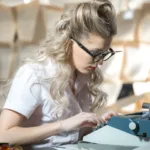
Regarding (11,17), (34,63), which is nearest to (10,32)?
(11,17)

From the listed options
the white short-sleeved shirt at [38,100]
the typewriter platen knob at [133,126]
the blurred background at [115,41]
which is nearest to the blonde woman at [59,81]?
the white short-sleeved shirt at [38,100]

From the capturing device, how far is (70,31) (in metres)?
1.09

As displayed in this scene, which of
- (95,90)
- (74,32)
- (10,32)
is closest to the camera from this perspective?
(74,32)

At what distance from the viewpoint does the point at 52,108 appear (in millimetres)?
1119

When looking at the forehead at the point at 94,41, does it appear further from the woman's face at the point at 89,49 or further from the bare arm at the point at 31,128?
the bare arm at the point at 31,128

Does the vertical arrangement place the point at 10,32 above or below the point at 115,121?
above

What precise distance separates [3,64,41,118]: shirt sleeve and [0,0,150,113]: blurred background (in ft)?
1.63

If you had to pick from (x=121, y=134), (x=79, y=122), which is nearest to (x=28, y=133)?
(x=79, y=122)

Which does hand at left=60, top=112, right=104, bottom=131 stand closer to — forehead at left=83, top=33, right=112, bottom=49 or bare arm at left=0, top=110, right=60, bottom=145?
bare arm at left=0, top=110, right=60, bottom=145

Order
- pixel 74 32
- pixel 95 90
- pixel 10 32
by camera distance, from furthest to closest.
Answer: pixel 10 32
pixel 95 90
pixel 74 32

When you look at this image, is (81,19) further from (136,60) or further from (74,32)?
(136,60)

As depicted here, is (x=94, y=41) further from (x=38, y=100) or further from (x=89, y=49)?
(x=38, y=100)

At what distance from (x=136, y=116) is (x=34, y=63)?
13.7 inches

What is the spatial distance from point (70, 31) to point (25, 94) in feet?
0.77
